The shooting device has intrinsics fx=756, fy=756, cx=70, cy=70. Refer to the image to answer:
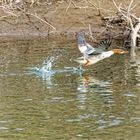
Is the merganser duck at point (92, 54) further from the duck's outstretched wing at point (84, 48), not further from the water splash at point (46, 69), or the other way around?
the water splash at point (46, 69)

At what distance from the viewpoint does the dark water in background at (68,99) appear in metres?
11.0

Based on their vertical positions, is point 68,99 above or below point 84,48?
below

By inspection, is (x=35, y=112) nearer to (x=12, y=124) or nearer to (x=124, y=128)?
(x=12, y=124)

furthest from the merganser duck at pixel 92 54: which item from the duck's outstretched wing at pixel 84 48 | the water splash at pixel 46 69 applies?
the water splash at pixel 46 69

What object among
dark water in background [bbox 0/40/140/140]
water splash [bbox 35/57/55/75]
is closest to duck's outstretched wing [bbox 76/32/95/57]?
dark water in background [bbox 0/40/140/140]

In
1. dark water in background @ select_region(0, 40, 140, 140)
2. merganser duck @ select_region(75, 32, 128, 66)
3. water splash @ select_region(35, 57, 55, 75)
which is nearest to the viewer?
dark water in background @ select_region(0, 40, 140, 140)

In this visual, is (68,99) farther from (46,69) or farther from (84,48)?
(84,48)

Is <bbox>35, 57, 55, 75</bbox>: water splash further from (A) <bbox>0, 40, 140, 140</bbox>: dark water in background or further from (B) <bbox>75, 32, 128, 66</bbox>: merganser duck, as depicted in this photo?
(B) <bbox>75, 32, 128, 66</bbox>: merganser duck

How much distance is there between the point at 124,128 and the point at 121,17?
11668 millimetres

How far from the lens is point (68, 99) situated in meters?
13.4

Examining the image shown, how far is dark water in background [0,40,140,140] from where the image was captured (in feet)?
36.2

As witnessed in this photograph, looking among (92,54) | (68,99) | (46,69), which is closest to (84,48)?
(92,54)

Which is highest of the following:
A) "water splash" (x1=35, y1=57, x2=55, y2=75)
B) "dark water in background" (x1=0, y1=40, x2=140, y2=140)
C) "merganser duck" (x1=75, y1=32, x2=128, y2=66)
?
"merganser duck" (x1=75, y1=32, x2=128, y2=66)

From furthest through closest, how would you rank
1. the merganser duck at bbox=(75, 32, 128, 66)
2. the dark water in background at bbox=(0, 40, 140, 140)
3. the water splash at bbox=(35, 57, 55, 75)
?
1. the merganser duck at bbox=(75, 32, 128, 66)
2. the water splash at bbox=(35, 57, 55, 75)
3. the dark water in background at bbox=(0, 40, 140, 140)
